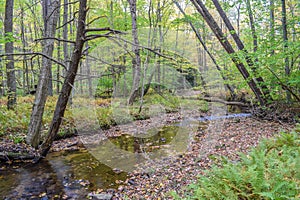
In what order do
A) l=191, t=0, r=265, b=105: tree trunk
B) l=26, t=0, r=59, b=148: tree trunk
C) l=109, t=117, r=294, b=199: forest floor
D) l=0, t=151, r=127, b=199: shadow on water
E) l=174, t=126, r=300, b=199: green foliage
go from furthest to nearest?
l=191, t=0, r=265, b=105: tree trunk, l=26, t=0, r=59, b=148: tree trunk, l=0, t=151, r=127, b=199: shadow on water, l=109, t=117, r=294, b=199: forest floor, l=174, t=126, r=300, b=199: green foliage

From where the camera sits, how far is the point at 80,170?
594 centimetres

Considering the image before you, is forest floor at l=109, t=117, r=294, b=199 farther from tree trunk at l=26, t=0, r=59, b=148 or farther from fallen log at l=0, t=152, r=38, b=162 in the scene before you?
tree trunk at l=26, t=0, r=59, b=148

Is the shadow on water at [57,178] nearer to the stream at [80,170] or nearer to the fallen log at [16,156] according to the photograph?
the stream at [80,170]

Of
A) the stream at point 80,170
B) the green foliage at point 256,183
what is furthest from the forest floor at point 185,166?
the green foliage at point 256,183

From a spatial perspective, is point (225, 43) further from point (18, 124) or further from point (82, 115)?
point (18, 124)

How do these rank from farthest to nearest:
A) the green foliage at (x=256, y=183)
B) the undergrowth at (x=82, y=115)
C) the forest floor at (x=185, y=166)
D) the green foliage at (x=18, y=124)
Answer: the undergrowth at (x=82, y=115), the green foliage at (x=18, y=124), the forest floor at (x=185, y=166), the green foliage at (x=256, y=183)

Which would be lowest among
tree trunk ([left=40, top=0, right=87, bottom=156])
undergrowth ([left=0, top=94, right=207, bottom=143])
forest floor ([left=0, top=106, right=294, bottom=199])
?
forest floor ([left=0, top=106, right=294, bottom=199])

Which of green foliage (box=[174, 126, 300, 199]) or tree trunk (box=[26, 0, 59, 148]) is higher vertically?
tree trunk (box=[26, 0, 59, 148])

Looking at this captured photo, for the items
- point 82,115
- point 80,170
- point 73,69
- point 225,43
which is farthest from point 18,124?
point 225,43

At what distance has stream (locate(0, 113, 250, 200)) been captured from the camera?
478 centimetres

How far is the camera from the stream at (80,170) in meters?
4.78

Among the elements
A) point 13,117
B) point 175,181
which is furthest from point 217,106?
point 13,117

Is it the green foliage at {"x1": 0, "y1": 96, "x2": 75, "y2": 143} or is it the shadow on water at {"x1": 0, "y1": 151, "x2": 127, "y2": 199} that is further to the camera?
the green foliage at {"x1": 0, "y1": 96, "x2": 75, "y2": 143}

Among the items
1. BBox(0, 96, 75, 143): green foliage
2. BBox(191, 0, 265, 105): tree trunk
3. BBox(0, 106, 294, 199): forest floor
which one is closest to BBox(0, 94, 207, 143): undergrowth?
BBox(0, 96, 75, 143): green foliage
